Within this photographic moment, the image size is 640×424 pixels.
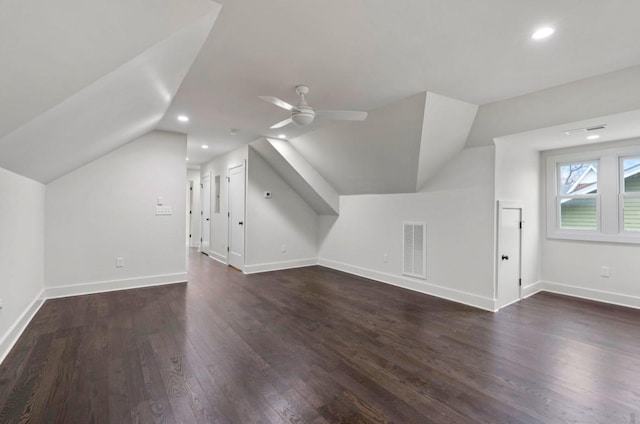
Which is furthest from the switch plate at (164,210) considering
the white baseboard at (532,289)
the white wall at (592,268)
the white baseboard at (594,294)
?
the white baseboard at (594,294)

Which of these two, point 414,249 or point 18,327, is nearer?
point 18,327

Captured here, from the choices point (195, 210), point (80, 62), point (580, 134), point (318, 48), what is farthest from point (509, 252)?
point (195, 210)

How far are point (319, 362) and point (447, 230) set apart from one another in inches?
109

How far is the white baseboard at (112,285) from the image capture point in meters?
4.20

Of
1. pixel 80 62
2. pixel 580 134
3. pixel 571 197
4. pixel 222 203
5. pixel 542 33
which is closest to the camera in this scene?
pixel 80 62

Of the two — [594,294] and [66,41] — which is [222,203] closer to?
[66,41]

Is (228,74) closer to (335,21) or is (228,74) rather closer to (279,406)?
(335,21)

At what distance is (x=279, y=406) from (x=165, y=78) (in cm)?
268

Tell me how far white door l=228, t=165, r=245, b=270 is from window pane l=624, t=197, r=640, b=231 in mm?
5961

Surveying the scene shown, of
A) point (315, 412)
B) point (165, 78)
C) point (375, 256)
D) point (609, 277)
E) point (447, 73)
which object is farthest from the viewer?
point (375, 256)

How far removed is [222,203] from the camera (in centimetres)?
701

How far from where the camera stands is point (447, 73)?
8.98ft

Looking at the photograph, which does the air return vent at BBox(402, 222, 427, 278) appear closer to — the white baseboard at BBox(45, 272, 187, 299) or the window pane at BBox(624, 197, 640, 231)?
the window pane at BBox(624, 197, 640, 231)

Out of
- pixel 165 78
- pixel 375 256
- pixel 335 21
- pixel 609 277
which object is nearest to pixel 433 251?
pixel 375 256
